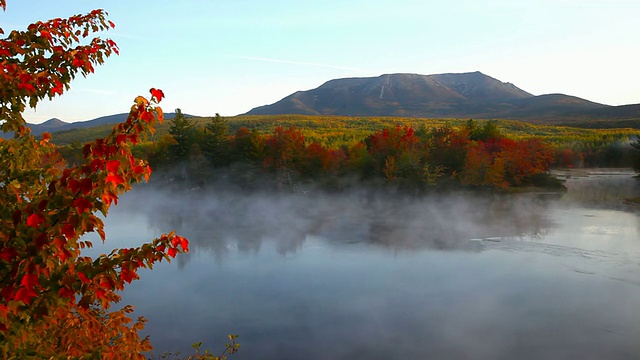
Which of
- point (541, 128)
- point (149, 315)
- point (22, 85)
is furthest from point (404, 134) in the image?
point (541, 128)

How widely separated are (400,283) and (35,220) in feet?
87.8

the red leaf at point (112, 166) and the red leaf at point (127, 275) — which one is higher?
the red leaf at point (112, 166)

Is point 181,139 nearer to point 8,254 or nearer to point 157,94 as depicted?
point 8,254

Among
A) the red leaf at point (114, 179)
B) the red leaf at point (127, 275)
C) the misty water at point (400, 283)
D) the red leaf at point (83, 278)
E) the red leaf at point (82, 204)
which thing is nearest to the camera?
the red leaf at point (114, 179)

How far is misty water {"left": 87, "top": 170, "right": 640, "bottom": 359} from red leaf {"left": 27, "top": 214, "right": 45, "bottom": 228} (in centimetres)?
1673

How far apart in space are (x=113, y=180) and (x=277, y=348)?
1776 centimetres

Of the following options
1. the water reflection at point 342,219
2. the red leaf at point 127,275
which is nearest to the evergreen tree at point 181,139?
the water reflection at point 342,219

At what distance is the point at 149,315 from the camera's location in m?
24.4

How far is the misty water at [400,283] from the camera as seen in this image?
21094 millimetres

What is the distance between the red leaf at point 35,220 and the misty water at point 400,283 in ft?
54.9

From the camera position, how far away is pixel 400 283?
2931 centimetres

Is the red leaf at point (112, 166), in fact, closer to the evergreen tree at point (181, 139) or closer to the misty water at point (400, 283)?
the misty water at point (400, 283)

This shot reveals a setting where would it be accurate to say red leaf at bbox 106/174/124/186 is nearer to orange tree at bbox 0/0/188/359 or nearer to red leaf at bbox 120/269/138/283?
orange tree at bbox 0/0/188/359

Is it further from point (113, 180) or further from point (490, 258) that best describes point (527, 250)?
point (113, 180)
